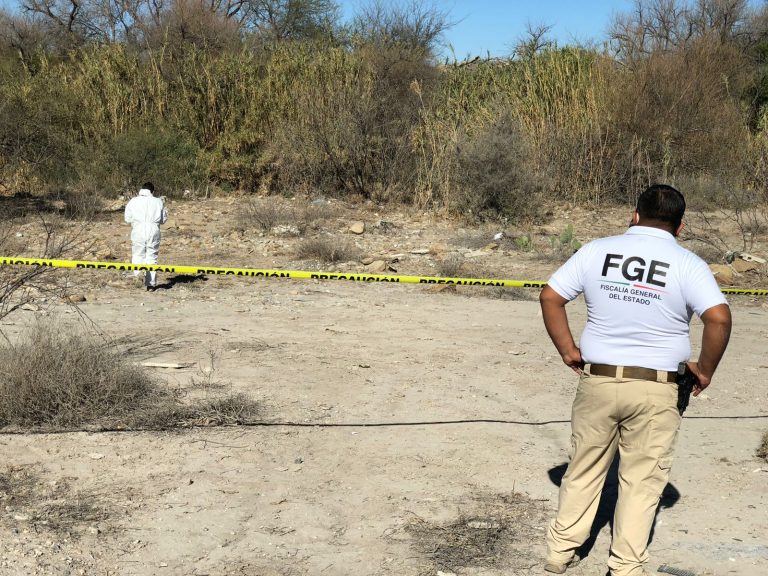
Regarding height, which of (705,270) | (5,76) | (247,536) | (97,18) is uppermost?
(97,18)

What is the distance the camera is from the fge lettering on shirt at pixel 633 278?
3.65 metres

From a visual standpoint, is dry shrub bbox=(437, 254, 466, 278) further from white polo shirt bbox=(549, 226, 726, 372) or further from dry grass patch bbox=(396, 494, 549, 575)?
white polo shirt bbox=(549, 226, 726, 372)

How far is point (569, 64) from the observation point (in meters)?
20.0

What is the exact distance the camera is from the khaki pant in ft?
12.3

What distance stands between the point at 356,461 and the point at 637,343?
2.26 meters

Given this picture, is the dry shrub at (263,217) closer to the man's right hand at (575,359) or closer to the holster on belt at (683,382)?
the man's right hand at (575,359)

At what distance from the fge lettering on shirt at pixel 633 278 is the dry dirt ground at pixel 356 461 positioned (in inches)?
51.1

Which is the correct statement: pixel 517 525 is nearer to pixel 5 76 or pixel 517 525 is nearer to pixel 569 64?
pixel 569 64

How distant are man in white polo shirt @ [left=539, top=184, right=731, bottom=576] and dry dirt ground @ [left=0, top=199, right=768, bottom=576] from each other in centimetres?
57

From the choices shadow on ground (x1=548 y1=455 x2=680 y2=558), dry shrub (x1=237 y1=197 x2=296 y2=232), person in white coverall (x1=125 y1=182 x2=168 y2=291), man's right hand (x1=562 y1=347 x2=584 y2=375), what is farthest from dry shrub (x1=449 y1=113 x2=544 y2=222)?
man's right hand (x1=562 y1=347 x2=584 y2=375)

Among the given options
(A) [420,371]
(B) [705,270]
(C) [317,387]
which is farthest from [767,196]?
(B) [705,270]

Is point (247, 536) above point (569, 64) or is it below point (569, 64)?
below

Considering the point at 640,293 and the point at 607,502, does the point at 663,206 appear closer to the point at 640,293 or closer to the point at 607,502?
the point at 640,293

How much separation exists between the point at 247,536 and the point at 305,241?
33.4 ft
